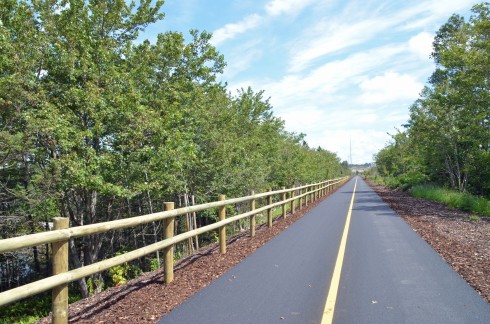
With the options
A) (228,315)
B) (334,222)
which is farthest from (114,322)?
(334,222)

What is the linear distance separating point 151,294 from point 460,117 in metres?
23.9

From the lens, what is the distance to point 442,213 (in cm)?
1639

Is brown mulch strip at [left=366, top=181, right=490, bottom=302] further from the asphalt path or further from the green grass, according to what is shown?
the green grass

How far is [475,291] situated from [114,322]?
496 cm

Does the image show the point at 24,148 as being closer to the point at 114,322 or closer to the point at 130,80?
the point at 130,80

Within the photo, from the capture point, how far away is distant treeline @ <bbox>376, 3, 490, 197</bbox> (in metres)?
17.7

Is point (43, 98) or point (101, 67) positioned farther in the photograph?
point (101, 67)

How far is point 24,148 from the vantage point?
463 inches

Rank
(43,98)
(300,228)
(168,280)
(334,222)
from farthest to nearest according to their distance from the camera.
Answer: (334,222) < (300,228) < (43,98) < (168,280)

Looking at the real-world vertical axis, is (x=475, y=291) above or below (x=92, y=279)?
above

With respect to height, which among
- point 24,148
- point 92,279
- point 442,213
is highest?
point 24,148

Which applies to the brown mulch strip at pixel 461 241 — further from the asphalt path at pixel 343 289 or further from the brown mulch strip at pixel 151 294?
the brown mulch strip at pixel 151 294

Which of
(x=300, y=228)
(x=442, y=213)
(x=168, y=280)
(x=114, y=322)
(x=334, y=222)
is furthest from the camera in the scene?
(x=442, y=213)

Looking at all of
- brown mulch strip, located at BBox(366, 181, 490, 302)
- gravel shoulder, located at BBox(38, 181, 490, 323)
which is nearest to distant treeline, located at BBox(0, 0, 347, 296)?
gravel shoulder, located at BBox(38, 181, 490, 323)
